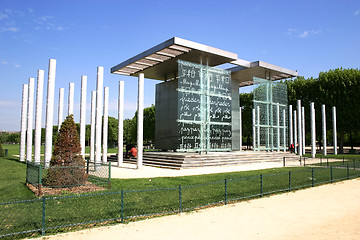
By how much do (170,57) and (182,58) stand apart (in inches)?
50.7

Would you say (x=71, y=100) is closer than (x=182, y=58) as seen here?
Yes

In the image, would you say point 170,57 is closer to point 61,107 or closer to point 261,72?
point 61,107

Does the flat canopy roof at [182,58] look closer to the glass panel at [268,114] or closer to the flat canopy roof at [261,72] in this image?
the flat canopy roof at [261,72]

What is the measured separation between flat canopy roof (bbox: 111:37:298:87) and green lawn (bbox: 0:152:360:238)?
42.2 ft

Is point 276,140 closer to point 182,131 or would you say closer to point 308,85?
point 182,131

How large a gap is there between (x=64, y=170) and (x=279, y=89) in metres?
29.7

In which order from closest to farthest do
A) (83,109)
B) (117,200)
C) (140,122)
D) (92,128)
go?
(117,200), (140,122), (92,128), (83,109)

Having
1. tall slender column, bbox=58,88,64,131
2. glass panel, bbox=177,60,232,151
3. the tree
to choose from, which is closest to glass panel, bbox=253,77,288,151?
glass panel, bbox=177,60,232,151

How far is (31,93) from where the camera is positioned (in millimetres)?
26891

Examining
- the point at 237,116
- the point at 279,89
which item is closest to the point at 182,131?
the point at 237,116

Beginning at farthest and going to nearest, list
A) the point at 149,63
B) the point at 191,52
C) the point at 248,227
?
the point at 149,63, the point at 191,52, the point at 248,227

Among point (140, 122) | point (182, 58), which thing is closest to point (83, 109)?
point (140, 122)

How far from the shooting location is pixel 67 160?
13.2 metres

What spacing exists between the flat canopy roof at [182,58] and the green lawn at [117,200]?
12870mm
